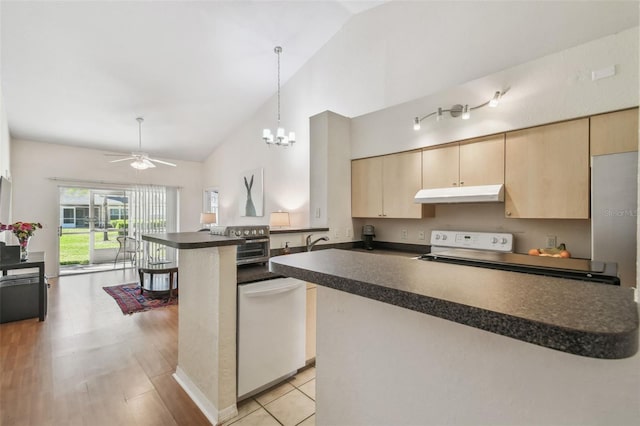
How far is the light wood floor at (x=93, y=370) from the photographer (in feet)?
6.15

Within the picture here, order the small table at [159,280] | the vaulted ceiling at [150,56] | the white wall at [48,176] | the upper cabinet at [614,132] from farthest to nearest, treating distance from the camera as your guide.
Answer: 1. the white wall at [48,176]
2. the small table at [159,280]
3. the vaulted ceiling at [150,56]
4. the upper cabinet at [614,132]

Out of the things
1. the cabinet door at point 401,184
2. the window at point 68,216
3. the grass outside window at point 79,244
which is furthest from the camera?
the grass outside window at point 79,244

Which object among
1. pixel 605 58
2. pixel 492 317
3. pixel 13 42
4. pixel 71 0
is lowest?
pixel 492 317

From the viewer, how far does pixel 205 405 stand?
6.28 feet

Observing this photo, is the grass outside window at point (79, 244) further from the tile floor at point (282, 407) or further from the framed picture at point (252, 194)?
the tile floor at point (282, 407)

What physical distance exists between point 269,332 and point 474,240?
2.19 m

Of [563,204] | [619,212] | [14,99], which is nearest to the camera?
[619,212]

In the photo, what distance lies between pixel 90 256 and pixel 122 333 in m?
4.66

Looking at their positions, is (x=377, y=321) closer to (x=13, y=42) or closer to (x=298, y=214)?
(x=298, y=214)

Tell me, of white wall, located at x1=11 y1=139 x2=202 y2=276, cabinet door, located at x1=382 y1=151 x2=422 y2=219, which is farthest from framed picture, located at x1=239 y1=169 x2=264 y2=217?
cabinet door, located at x1=382 y1=151 x2=422 y2=219

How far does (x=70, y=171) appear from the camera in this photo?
575cm

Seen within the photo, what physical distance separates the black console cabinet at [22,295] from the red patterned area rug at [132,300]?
841 mm

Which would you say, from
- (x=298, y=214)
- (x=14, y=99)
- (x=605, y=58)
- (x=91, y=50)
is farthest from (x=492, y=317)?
(x=14, y=99)

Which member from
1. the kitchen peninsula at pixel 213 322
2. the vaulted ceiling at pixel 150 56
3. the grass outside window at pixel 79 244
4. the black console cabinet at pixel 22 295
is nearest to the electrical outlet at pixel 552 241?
the vaulted ceiling at pixel 150 56
